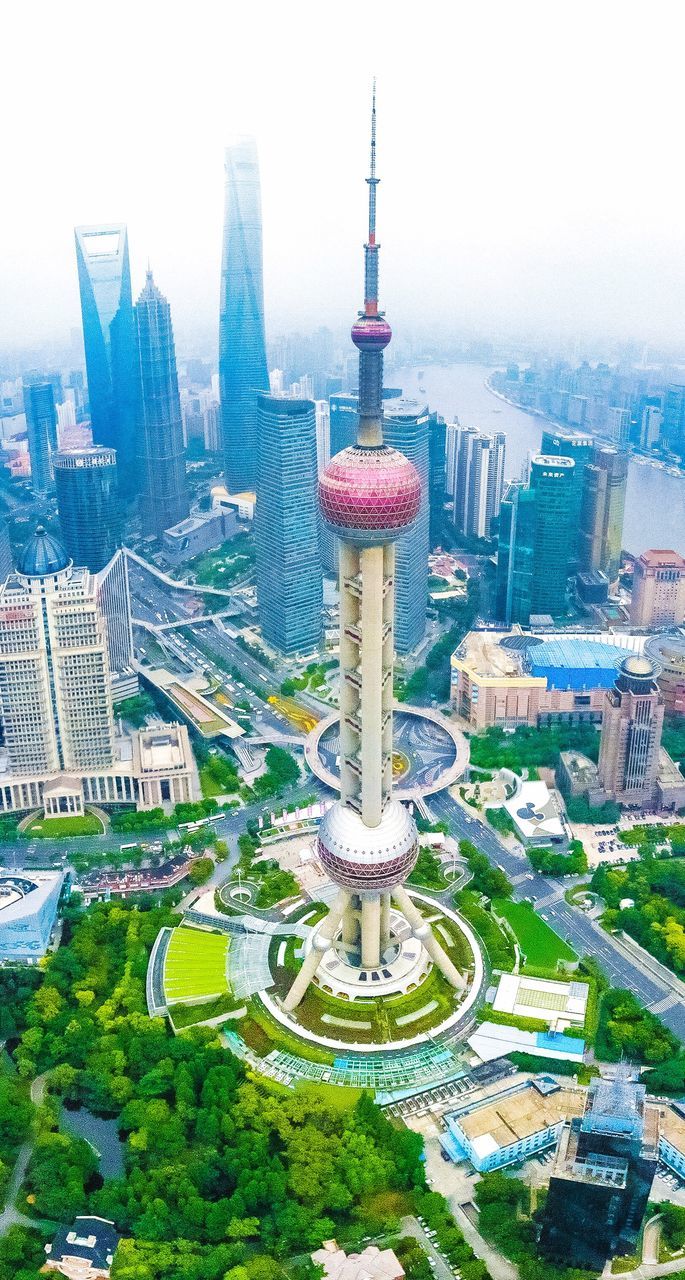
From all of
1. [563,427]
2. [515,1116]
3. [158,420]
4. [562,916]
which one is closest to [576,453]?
[563,427]

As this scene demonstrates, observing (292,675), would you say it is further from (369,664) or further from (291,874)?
(369,664)

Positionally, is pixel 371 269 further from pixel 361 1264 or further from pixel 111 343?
pixel 111 343

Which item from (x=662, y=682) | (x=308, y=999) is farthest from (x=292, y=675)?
(x=308, y=999)

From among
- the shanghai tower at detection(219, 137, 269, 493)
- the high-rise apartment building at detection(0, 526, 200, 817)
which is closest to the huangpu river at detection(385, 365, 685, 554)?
the shanghai tower at detection(219, 137, 269, 493)

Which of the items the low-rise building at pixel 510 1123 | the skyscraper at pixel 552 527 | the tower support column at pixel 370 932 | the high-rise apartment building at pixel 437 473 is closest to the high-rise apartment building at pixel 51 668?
the tower support column at pixel 370 932

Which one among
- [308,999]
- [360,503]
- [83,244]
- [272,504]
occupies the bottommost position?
[308,999]

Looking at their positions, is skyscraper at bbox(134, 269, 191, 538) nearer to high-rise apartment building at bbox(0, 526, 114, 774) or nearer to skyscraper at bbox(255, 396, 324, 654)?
skyscraper at bbox(255, 396, 324, 654)

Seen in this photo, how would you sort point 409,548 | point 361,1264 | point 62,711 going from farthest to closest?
point 409,548 < point 62,711 < point 361,1264
